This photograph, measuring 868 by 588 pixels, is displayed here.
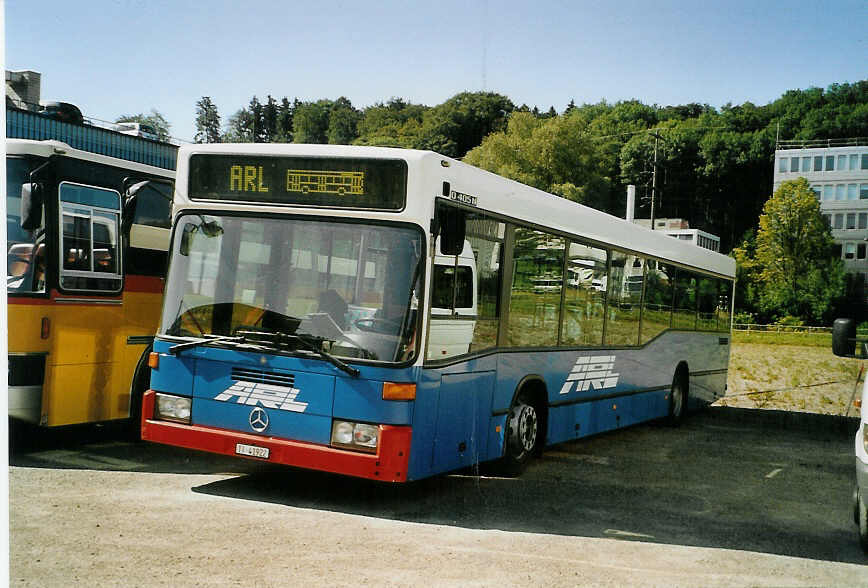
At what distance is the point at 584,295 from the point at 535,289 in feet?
4.53

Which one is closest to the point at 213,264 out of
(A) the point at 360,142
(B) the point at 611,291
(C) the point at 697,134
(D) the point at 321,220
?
(D) the point at 321,220

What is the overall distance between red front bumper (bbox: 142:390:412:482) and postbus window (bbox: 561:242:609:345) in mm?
3551

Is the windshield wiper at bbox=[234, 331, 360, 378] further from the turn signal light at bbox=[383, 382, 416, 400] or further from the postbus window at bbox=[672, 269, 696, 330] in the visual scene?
the postbus window at bbox=[672, 269, 696, 330]

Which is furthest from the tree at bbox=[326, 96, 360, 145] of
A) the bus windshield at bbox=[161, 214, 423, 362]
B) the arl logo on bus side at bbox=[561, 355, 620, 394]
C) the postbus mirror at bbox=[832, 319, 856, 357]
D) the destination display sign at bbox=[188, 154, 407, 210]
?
the postbus mirror at bbox=[832, 319, 856, 357]

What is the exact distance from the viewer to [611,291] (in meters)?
11.0

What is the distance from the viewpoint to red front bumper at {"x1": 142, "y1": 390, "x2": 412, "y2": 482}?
21.5 feet

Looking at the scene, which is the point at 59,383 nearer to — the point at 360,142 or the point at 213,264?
the point at 213,264

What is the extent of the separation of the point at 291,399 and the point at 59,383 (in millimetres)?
2733

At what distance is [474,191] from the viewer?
7.62 meters

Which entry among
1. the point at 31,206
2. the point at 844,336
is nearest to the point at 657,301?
the point at 844,336

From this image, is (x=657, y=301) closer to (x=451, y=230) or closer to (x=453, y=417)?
(x=453, y=417)

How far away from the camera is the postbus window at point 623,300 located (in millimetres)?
11086

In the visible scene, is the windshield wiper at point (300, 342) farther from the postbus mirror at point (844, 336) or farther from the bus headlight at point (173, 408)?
the postbus mirror at point (844, 336)

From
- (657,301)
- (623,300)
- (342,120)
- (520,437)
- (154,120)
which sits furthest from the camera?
(657,301)
